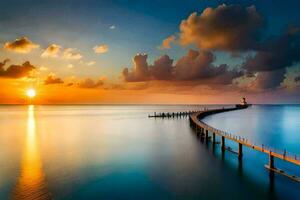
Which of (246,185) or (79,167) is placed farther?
(79,167)

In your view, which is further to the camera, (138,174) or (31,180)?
(138,174)

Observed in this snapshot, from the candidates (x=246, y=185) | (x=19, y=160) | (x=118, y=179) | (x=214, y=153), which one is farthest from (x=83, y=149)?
(x=246, y=185)

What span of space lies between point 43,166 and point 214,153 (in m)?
24.1

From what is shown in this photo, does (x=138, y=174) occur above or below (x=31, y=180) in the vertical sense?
below

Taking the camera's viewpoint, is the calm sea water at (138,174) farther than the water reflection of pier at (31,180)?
Yes

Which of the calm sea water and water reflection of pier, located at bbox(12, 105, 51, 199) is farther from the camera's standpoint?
the calm sea water

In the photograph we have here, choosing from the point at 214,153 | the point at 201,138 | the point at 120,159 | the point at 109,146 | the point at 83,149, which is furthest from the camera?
the point at 201,138

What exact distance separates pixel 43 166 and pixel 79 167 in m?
4.88

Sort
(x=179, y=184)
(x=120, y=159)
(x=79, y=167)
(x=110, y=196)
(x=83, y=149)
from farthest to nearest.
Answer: (x=83, y=149)
(x=120, y=159)
(x=79, y=167)
(x=179, y=184)
(x=110, y=196)

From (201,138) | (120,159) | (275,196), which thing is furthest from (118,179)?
(201,138)

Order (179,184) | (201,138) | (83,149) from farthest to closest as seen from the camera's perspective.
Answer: (201,138)
(83,149)
(179,184)

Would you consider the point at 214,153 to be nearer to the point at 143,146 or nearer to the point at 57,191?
the point at 143,146

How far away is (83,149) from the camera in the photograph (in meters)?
40.8

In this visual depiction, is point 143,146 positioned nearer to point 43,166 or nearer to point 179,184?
point 43,166
